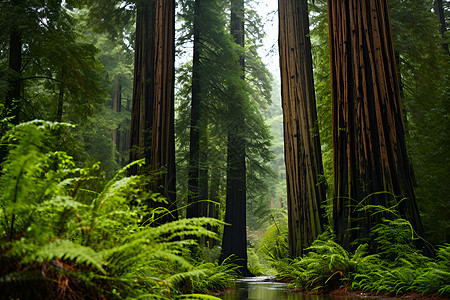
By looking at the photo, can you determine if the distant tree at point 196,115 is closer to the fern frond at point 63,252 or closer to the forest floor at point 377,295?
the forest floor at point 377,295

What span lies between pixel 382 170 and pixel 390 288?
174 cm

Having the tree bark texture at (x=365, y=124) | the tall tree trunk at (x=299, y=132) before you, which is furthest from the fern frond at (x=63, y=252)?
the tall tree trunk at (x=299, y=132)

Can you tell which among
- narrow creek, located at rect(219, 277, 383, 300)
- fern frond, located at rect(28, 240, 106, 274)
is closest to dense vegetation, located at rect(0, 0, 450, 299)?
fern frond, located at rect(28, 240, 106, 274)

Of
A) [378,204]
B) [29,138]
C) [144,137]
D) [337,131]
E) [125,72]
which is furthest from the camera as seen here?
[125,72]

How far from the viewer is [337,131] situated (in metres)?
5.72

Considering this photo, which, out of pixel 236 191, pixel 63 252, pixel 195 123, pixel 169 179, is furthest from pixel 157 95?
pixel 236 191

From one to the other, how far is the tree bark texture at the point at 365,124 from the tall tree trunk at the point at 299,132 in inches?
85.9

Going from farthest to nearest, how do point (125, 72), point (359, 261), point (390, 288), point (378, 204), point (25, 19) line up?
1. point (125, 72)
2. point (25, 19)
3. point (378, 204)
4. point (359, 261)
5. point (390, 288)

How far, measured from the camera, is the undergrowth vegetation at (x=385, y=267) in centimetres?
367

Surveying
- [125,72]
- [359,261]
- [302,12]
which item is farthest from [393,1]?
[125,72]

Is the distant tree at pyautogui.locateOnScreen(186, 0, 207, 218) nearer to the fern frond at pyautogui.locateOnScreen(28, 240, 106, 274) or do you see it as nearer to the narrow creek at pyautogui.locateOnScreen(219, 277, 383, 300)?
the narrow creek at pyautogui.locateOnScreen(219, 277, 383, 300)

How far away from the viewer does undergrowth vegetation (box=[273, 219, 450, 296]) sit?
367 cm

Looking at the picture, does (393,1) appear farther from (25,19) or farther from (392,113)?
(25,19)

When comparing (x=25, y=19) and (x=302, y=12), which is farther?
(x=302, y=12)
